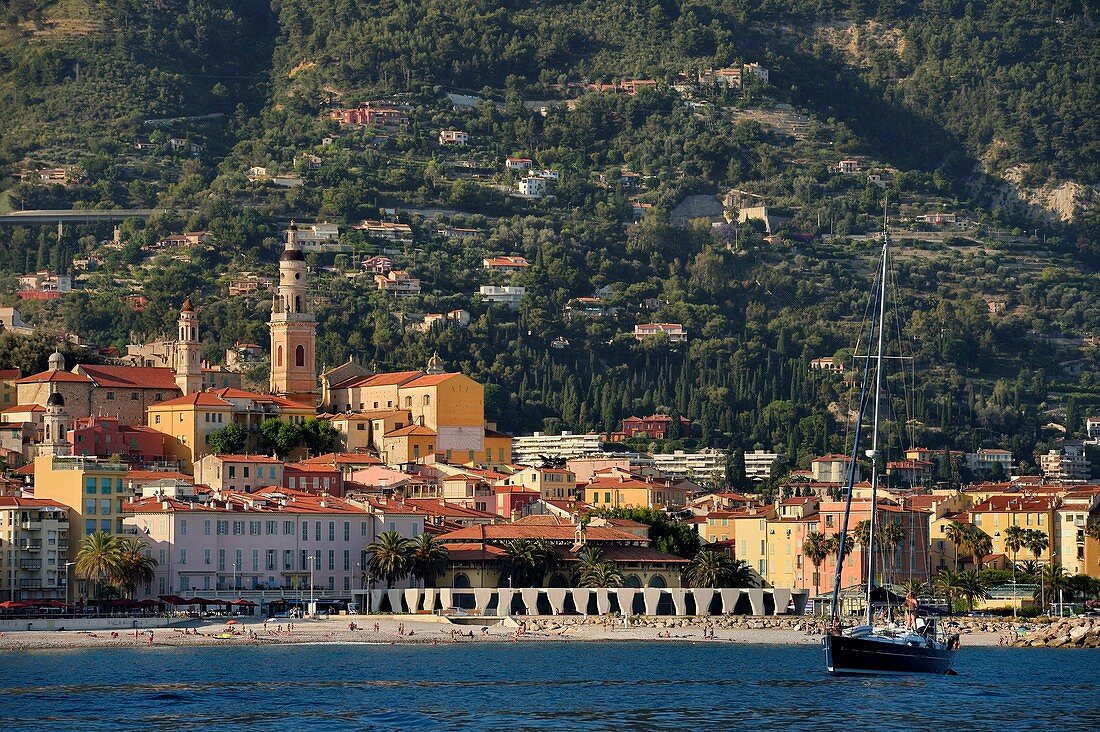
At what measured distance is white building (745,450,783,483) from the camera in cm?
19125

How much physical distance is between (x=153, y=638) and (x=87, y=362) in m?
56.0

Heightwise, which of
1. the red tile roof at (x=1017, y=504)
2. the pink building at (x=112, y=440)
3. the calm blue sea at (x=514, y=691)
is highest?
the pink building at (x=112, y=440)

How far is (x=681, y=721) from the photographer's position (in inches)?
2886

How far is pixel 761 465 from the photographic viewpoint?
196m

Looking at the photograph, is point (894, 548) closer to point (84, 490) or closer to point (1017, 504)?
point (1017, 504)

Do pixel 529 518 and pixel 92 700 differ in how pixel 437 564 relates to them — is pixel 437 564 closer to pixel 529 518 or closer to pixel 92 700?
pixel 529 518

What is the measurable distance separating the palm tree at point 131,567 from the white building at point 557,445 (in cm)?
7924

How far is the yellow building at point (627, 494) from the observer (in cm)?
14925

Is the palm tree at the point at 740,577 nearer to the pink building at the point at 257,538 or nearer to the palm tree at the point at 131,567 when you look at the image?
the pink building at the point at 257,538

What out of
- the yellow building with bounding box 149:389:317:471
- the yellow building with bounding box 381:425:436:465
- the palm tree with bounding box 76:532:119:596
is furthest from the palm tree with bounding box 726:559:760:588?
the yellow building with bounding box 149:389:317:471

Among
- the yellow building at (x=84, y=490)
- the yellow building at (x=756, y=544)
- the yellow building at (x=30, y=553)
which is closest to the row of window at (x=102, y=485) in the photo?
the yellow building at (x=84, y=490)

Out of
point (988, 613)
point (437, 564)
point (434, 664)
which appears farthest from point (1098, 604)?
point (434, 664)

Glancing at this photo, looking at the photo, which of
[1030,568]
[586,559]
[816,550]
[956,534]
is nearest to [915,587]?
[816,550]

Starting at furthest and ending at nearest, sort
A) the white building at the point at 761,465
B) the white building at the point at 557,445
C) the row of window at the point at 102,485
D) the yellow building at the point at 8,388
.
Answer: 1. the white building at the point at 761,465
2. the white building at the point at 557,445
3. the yellow building at the point at 8,388
4. the row of window at the point at 102,485
